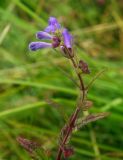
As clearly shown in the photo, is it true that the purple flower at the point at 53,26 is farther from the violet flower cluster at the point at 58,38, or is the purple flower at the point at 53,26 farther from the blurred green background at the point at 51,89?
the blurred green background at the point at 51,89

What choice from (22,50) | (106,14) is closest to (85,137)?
(22,50)

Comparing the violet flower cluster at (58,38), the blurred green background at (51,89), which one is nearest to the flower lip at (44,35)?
the violet flower cluster at (58,38)

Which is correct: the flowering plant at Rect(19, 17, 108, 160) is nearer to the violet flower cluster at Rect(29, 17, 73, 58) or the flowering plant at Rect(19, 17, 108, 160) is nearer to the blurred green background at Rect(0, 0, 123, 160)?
the violet flower cluster at Rect(29, 17, 73, 58)

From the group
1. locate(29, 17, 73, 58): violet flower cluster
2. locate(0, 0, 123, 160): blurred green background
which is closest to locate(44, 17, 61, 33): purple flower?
locate(29, 17, 73, 58): violet flower cluster

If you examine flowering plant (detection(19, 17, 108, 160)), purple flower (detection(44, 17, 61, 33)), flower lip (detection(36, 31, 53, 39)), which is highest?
purple flower (detection(44, 17, 61, 33))

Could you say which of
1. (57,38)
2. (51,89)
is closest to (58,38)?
(57,38)

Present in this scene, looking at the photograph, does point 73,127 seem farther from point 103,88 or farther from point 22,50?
point 22,50

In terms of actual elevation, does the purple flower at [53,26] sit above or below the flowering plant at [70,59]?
above

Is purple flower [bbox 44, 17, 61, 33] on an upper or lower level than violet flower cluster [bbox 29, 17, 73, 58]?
upper
